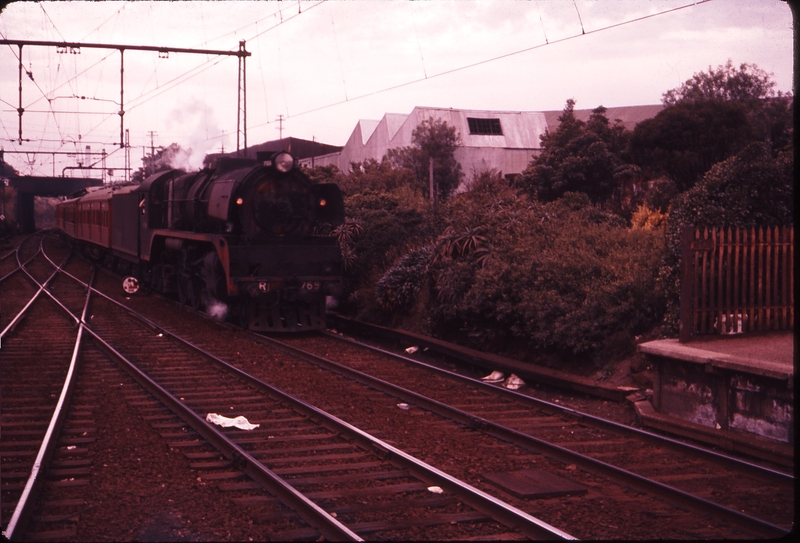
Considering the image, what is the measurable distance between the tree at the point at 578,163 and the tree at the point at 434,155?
8.97 metres

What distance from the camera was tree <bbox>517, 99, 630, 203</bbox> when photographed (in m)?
29.0

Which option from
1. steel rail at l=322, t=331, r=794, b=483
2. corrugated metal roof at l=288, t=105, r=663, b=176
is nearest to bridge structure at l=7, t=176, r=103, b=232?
corrugated metal roof at l=288, t=105, r=663, b=176

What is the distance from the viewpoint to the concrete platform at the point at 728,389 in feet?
21.9

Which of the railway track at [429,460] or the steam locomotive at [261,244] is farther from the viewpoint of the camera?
the steam locomotive at [261,244]

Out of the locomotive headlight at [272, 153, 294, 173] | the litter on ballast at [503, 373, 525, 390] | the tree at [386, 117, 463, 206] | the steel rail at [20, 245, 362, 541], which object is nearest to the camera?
the steel rail at [20, 245, 362, 541]

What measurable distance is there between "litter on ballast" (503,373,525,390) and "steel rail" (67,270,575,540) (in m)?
2.96

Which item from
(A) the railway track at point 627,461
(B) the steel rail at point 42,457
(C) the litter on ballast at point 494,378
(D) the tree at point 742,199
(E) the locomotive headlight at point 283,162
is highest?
(E) the locomotive headlight at point 283,162

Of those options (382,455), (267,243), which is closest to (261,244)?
(267,243)

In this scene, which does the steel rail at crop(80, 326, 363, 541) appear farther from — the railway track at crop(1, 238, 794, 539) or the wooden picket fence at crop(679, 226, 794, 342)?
the wooden picket fence at crop(679, 226, 794, 342)

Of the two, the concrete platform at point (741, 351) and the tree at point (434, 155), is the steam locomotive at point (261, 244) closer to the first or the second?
the concrete platform at point (741, 351)

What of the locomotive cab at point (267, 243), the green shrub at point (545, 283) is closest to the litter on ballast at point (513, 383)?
the green shrub at point (545, 283)

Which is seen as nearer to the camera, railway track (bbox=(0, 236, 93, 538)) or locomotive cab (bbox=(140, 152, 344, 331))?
railway track (bbox=(0, 236, 93, 538))

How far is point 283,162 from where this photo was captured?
556 inches

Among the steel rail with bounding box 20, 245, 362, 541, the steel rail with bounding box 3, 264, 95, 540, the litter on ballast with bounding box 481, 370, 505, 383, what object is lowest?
the litter on ballast with bounding box 481, 370, 505, 383
